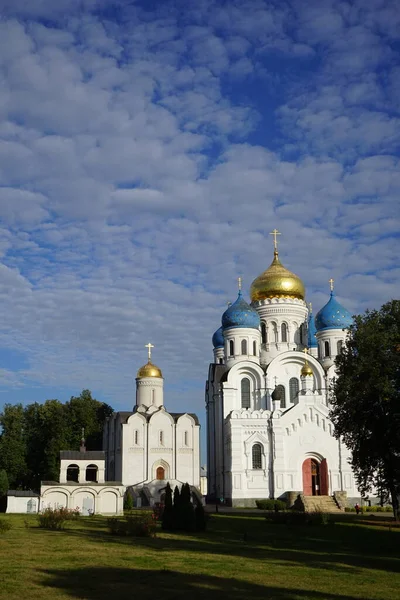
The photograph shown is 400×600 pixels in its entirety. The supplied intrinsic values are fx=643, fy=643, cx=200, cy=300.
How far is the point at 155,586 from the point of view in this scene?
37.3 ft

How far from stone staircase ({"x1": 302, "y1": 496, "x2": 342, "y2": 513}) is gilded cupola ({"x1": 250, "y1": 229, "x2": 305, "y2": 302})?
51.6ft

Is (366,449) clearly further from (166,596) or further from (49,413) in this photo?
(49,413)

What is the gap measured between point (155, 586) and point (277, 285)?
38.7 meters

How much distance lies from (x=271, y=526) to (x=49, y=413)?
99.7 feet

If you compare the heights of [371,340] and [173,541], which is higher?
[371,340]

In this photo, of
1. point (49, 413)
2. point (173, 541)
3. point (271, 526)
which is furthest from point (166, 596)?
point (49, 413)

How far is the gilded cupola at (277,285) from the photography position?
161 ft

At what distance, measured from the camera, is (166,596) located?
10.5 m

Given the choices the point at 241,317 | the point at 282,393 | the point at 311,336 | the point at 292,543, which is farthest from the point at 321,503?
the point at 292,543

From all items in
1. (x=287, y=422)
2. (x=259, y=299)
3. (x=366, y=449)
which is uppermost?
(x=259, y=299)

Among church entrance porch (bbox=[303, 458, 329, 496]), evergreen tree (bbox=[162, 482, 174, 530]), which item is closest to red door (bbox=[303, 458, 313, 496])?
church entrance porch (bbox=[303, 458, 329, 496])

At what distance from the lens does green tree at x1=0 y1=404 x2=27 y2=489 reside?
159ft

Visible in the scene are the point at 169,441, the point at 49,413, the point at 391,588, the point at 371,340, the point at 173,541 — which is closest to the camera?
the point at 391,588

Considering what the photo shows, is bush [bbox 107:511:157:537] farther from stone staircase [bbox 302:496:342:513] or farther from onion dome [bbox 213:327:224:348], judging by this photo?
onion dome [bbox 213:327:224:348]
